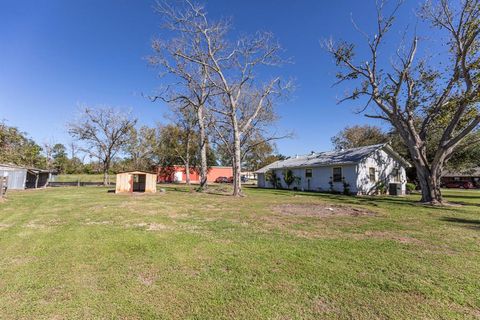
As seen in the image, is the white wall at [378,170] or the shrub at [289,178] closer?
the white wall at [378,170]

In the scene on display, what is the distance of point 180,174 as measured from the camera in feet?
170

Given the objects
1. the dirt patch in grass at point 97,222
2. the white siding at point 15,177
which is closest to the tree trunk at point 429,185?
the dirt patch in grass at point 97,222

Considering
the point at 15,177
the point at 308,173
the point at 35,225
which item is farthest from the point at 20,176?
the point at 308,173

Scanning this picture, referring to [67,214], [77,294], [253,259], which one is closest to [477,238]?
[253,259]

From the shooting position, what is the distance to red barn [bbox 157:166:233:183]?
4894 centimetres

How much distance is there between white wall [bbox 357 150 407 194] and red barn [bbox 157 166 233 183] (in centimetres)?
3306

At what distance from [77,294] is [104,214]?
250 inches

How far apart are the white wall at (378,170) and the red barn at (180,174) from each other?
3306cm

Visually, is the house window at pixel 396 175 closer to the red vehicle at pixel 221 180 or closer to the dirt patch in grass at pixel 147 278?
the dirt patch in grass at pixel 147 278

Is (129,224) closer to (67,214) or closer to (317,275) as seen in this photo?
(67,214)

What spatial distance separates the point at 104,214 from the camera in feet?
29.3

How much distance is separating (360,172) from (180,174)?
3791 centimetres

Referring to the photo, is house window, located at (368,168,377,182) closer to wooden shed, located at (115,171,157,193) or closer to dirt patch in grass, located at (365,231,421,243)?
dirt patch in grass, located at (365,231,421,243)

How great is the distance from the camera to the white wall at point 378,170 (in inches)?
827
